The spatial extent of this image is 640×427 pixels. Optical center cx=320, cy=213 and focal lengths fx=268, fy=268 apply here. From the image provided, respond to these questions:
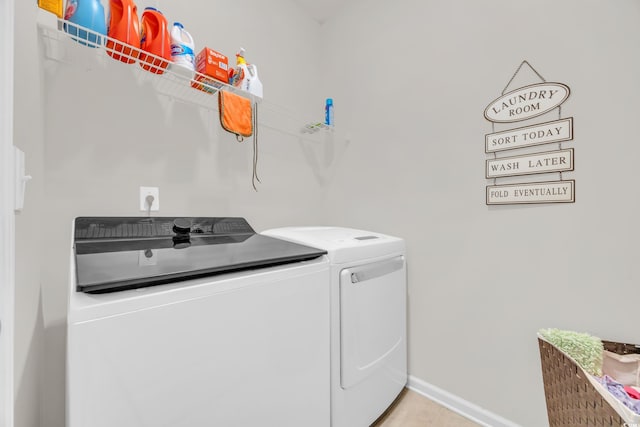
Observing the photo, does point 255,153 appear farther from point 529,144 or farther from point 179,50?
point 529,144

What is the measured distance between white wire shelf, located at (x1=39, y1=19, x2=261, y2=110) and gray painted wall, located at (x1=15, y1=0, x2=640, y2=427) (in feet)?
0.20

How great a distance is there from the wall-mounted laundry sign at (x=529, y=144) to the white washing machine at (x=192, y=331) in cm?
105

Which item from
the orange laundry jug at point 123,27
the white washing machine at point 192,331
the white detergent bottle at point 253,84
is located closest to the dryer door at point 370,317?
the white washing machine at point 192,331

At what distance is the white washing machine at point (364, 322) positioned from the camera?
4.07 ft

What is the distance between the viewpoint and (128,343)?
678mm

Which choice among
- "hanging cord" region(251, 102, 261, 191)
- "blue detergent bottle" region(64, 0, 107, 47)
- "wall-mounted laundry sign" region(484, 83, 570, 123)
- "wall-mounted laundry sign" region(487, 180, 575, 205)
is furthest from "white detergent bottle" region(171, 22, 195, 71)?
"wall-mounted laundry sign" region(487, 180, 575, 205)

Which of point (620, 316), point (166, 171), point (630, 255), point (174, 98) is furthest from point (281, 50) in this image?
point (620, 316)

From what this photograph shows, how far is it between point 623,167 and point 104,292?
1923 mm

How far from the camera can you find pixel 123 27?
3.77ft

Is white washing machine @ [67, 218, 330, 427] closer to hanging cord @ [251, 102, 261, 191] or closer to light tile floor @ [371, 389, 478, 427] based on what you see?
light tile floor @ [371, 389, 478, 427]

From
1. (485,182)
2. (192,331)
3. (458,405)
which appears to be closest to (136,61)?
(192,331)

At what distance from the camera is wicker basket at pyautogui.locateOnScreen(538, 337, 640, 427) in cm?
82

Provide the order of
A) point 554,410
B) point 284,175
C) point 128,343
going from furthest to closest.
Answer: point 284,175
point 554,410
point 128,343

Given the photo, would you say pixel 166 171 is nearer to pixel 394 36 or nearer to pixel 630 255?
pixel 394 36
